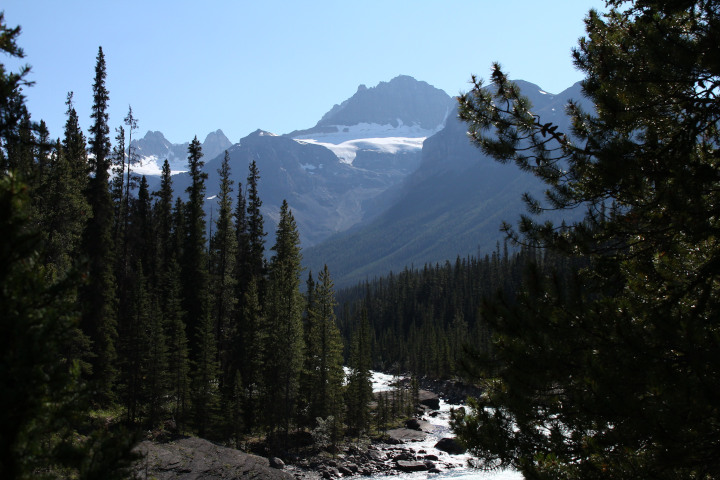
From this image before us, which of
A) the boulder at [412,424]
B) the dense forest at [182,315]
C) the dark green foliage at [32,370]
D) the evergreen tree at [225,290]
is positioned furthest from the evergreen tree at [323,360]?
the dark green foliage at [32,370]

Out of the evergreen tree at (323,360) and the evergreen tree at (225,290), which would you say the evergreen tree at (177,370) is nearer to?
the evergreen tree at (225,290)

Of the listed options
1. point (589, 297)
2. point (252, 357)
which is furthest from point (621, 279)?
point (252, 357)

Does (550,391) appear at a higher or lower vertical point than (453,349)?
higher

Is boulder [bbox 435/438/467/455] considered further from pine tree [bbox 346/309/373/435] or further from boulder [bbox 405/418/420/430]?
boulder [bbox 405/418/420/430]

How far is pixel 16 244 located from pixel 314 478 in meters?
25.5

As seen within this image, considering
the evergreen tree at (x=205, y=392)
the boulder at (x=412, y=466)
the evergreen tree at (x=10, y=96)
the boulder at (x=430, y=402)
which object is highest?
the evergreen tree at (x=10, y=96)

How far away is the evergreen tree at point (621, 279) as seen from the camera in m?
5.46

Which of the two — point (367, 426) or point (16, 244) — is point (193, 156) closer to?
point (367, 426)

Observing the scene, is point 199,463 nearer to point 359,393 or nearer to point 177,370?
point 177,370

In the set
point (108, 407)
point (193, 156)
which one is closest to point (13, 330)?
point (108, 407)

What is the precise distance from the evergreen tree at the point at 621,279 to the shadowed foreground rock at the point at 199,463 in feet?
53.0

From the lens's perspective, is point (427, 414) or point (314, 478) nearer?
point (314, 478)

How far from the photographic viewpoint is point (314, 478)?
2770cm

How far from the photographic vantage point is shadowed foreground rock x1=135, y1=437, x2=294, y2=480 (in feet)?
67.1
